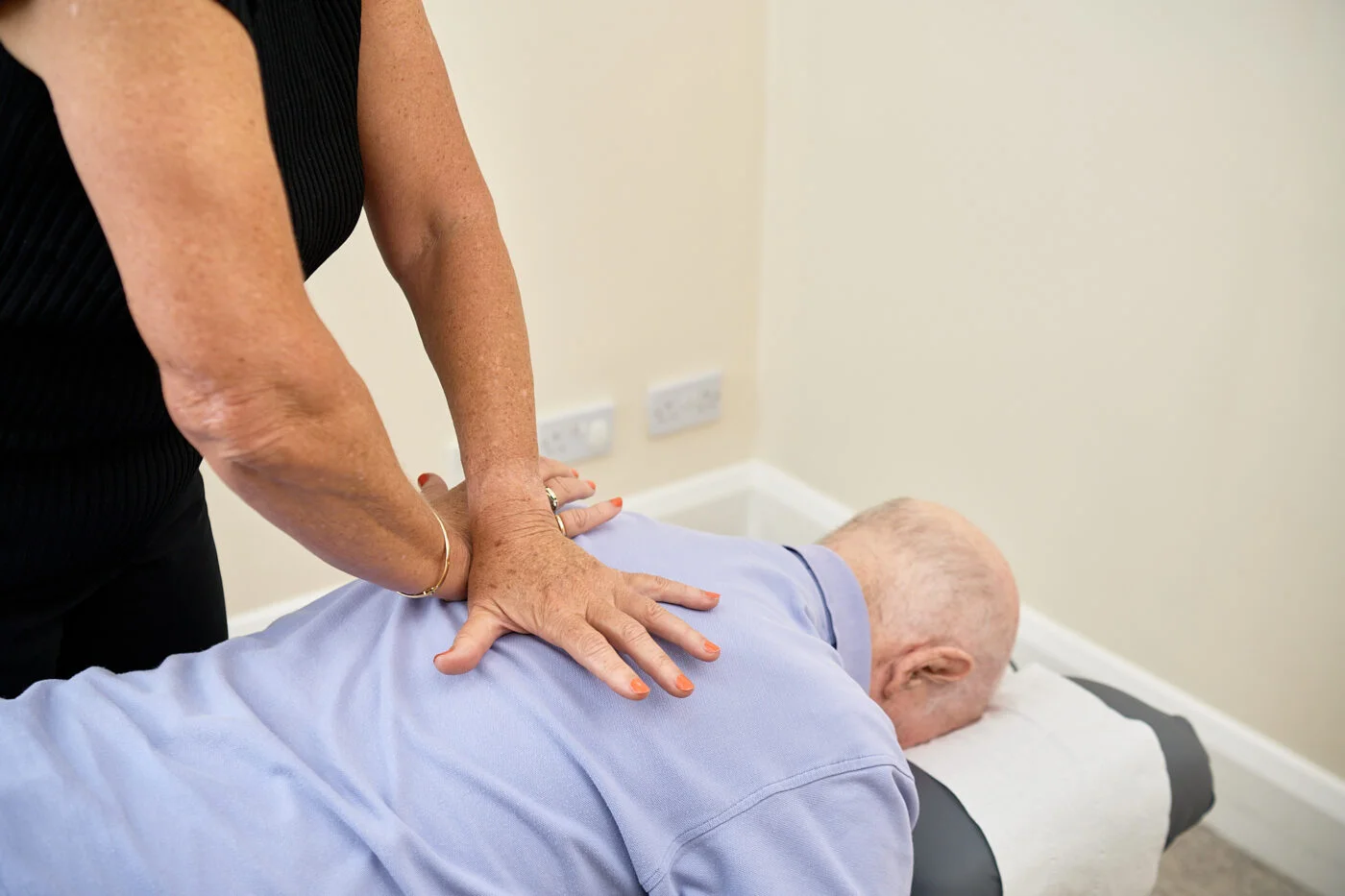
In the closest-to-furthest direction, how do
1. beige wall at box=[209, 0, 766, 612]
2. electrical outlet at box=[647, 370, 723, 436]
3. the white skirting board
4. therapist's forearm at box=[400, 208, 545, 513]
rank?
therapist's forearm at box=[400, 208, 545, 513] → the white skirting board → beige wall at box=[209, 0, 766, 612] → electrical outlet at box=[647, 370, 723, 436]

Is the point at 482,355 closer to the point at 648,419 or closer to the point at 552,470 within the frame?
the point at 552,470

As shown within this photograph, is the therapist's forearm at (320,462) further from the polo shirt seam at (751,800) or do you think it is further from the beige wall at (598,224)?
the beige wall at (598,224)

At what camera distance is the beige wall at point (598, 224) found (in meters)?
2.07

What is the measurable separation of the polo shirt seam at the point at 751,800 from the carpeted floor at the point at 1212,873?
112cm

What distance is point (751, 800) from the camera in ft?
3.35

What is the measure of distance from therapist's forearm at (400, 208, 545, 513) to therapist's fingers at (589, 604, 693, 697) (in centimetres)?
18

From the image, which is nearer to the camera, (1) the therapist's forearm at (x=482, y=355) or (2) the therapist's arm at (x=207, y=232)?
(2) the therapist's arm at (x=207, y=232)

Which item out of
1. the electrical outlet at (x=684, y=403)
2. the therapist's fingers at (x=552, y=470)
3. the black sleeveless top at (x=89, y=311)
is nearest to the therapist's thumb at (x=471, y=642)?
the therapist's fingers at (x=552, y=470)

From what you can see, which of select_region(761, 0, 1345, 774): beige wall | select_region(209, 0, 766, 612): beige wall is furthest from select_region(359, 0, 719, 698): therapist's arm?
select_region(761, 0, 1345, 774): beige wall

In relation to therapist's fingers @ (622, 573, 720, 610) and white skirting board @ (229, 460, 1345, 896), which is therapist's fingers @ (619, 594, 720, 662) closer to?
therapist's fingers @ (622, 573, 720, 610)

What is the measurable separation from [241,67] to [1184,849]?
1.92 meters

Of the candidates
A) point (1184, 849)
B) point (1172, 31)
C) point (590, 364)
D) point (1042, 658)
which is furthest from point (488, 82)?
point (1184, 849)

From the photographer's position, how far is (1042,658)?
2.16 metres

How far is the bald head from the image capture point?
1361 mm
